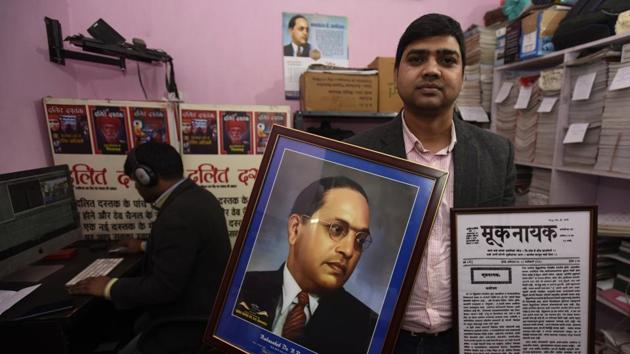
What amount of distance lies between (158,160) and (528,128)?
230cm

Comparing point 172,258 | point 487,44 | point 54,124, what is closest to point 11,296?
point 172,258

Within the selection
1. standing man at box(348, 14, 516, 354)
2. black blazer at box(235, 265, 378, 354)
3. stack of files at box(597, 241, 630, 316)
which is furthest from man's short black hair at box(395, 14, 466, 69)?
stack of files at box(597, 241, 630, 316)

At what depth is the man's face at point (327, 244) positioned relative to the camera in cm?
75

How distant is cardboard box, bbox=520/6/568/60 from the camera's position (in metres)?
1.75

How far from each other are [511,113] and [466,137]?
1.46 m

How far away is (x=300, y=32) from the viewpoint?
2154mm

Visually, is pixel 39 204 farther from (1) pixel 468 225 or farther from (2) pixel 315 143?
(1) pixel 468 225

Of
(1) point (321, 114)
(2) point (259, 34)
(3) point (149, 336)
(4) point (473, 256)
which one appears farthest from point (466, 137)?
(2) point (259, 34)

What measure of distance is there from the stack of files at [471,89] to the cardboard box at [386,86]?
64cm

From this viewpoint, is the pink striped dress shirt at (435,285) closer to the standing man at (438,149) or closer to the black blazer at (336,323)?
the standing man at (438,149)

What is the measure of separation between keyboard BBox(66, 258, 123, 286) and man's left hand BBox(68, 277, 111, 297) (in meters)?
0.07

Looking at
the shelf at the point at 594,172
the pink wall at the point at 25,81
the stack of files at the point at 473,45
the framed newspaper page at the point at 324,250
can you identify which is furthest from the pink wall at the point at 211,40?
the framed newspaper page at the point at 324,250

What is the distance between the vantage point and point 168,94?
6.65 feet

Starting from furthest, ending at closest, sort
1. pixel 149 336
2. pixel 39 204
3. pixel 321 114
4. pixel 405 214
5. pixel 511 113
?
pixel 511 113 < pixel 321 114 < pixel 39 204 < pixel 149 336 < pixel 405 214
